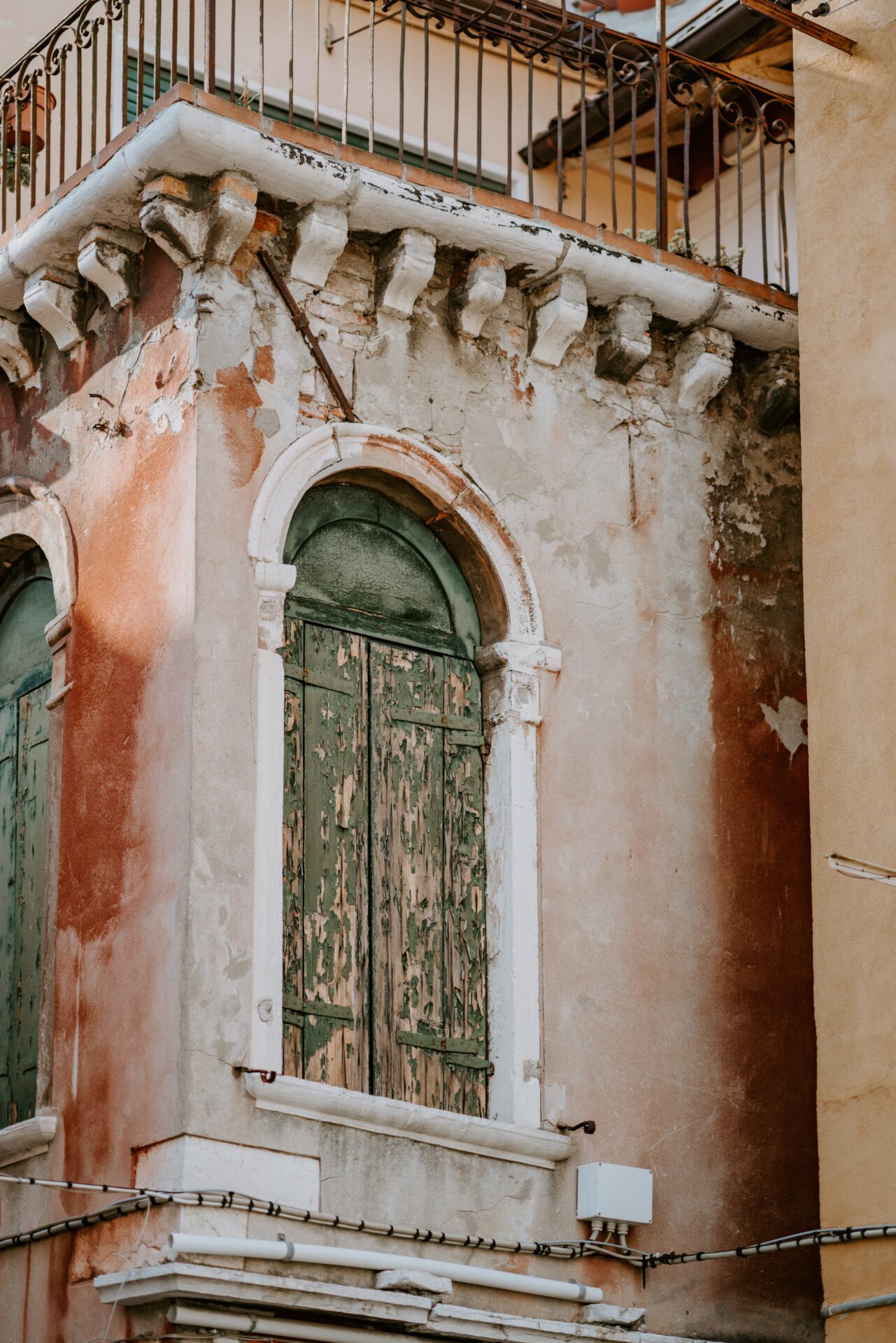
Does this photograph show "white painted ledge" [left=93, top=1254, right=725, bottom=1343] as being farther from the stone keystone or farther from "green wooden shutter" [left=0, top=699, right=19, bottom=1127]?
"green wooden shutter" [left=0, top=699, right=19, bottom=1127]

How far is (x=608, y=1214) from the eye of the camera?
9.38 metres

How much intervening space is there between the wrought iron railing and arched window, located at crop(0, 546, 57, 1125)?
2052 millimetres

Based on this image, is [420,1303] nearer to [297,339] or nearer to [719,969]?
[719,969]

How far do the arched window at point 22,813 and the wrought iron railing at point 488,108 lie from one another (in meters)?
2.05

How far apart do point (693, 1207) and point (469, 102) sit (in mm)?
6812

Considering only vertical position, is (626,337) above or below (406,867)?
above

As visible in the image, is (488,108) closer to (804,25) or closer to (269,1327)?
(804,25)

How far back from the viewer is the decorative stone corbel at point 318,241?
31.8 feet

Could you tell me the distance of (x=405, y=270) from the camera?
32.5 ft

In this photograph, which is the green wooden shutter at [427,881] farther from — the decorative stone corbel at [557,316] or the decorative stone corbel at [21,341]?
the decorative stone corbel at [21,341]

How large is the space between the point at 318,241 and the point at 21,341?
1620 mm

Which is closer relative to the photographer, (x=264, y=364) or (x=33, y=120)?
(x=264, y=364)

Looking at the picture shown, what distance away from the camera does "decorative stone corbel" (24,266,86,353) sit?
33.3ft

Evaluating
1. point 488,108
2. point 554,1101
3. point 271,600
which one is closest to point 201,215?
point 271,600
